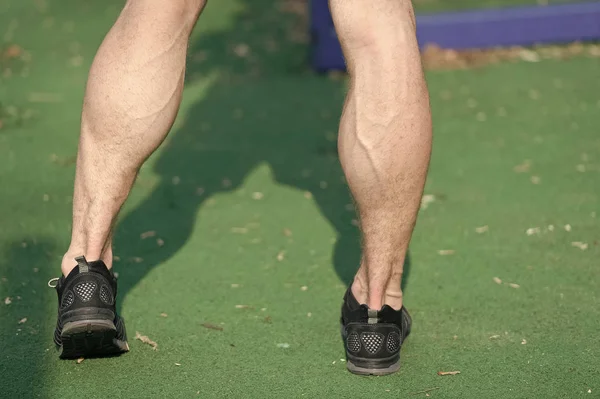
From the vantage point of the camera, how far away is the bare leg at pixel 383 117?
2.37 m

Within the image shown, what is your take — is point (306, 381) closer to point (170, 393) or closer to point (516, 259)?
point (170, 393)

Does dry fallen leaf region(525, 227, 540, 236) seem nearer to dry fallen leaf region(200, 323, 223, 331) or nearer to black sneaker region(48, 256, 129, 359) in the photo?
dry fallen leaf region(200, 323, 223, 331)

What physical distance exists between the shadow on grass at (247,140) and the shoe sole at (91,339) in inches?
17.8

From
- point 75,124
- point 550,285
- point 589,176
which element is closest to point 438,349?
Result: point 550,285

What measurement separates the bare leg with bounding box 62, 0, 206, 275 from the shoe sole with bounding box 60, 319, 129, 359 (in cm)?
16

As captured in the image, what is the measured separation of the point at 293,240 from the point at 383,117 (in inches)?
46.4

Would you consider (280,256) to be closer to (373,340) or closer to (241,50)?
(373,340)

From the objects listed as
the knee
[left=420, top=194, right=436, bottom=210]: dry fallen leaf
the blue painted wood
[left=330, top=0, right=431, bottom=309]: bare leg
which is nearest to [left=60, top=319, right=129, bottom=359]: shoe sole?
[left=330, top=0, right=431, bottom=309]: bare leg

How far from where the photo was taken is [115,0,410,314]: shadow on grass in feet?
11.5

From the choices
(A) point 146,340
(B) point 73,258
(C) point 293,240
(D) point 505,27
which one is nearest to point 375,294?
(A) point 146,340

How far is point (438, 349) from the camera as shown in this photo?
2684 mm

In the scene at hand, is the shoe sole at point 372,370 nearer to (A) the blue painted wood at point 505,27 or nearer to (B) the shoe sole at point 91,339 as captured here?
(B) the shoe sole at point 91,339

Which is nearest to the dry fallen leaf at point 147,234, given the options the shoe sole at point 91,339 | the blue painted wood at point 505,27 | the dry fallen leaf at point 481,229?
the shoe sole at point 91,339

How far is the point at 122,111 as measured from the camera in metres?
2.48
